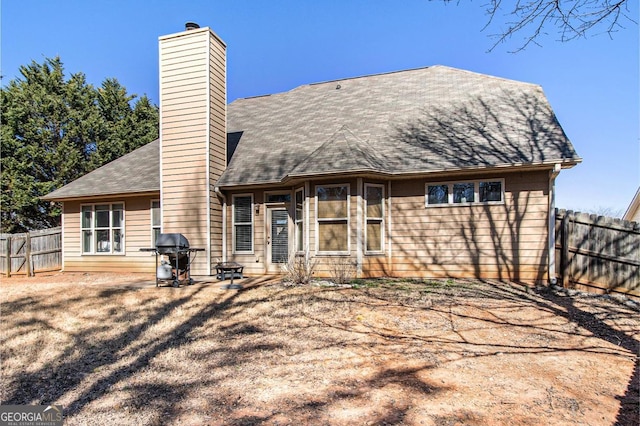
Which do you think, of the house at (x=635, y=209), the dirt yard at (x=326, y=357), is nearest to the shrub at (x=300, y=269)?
the dirt yard at (x=326, y=357)

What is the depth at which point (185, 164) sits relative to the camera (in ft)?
32.6

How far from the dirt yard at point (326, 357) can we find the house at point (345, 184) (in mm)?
1676

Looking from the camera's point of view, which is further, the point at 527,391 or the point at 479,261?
the point at 479,261

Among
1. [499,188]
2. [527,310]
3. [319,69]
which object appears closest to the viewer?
[527,310]

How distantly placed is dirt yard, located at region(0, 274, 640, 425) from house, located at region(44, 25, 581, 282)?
1.68m

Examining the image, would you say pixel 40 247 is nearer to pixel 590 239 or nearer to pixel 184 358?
pixel 184 358

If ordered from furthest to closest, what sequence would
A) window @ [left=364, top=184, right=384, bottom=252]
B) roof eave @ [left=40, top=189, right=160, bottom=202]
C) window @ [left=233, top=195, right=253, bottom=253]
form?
roof eave @ [left=40, top=189, right=160, bottom=202]
window @ [left=233, top=195, right=253, bottom=253]
window @ [left=364, top=184, right=384, bottom=252]

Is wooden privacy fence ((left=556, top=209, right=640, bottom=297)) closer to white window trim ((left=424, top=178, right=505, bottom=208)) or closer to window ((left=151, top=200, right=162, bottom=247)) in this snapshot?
white window trim ((left=424, top=178, right=505, bottom=208))

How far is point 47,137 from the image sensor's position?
64.2ft

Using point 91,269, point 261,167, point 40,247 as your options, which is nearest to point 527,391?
point 261,167

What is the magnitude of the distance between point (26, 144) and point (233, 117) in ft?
42.5

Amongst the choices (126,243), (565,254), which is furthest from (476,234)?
(126,243)

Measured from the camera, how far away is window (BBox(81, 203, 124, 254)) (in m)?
11.4

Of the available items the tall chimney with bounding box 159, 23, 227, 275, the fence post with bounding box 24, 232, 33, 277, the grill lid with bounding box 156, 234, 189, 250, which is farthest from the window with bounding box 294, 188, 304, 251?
the fence post with bounding box 24, 232, 33, 277
